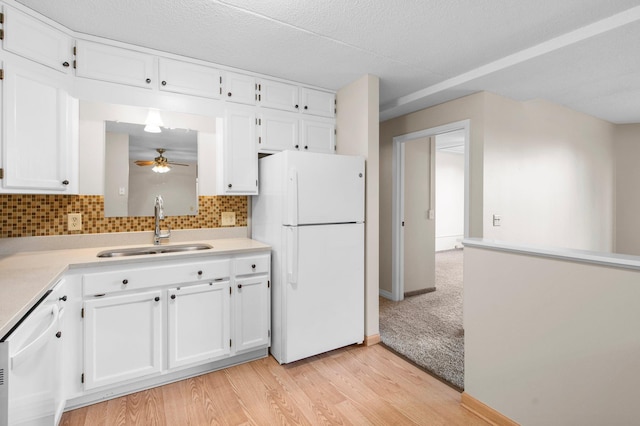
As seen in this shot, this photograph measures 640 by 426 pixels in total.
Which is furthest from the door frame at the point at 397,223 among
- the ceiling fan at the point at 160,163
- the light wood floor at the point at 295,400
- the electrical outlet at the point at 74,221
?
the electrical outlet at the point at 74,221

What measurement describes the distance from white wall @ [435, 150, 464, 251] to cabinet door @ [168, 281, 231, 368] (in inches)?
251

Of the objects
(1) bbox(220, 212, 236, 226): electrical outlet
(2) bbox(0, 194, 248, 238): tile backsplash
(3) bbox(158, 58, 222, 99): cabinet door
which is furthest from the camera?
(1) bbox(220, 212, 236, 226): electrical outlet

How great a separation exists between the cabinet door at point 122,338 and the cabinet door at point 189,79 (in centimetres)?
154

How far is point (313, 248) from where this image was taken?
8.16 ft

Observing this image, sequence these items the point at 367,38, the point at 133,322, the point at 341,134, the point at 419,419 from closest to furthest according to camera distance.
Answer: the point at 419,419 → the point at 133,322 → the point at 367,38 → the point at 341,134

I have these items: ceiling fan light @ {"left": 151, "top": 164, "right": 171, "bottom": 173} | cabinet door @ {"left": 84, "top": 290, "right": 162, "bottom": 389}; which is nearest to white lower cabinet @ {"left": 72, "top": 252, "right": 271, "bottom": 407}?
cabinet door @ {"left": 84, "top": 290, "right": 162, "bottom": 389}

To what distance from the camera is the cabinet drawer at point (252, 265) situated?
7.95ft

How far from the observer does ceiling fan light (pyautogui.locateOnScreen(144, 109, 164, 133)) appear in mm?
2498

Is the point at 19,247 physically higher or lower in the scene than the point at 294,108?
lower

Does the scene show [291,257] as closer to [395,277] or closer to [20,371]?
[20,371]

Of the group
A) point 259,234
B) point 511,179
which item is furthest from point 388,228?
point 259,234

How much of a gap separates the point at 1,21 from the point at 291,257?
218cm

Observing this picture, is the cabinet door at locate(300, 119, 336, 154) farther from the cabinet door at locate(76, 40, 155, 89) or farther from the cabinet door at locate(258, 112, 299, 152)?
the cabinet door at locate(76, 40, 155, 89)

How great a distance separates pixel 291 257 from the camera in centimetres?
238
